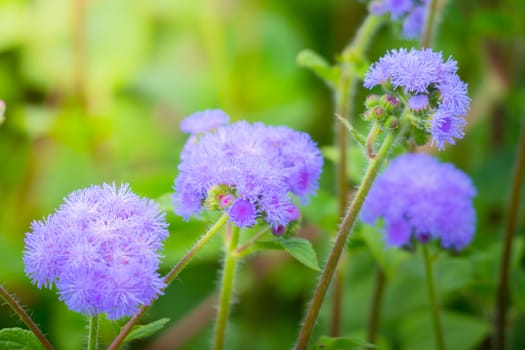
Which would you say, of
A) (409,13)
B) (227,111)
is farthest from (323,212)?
(227,111)

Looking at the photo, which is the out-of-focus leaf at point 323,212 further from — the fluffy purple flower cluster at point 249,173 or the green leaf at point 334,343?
the green leaf at point 334,343

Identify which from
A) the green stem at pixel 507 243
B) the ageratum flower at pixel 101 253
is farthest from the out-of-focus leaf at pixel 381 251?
the ageratum flower at pixel 101 253

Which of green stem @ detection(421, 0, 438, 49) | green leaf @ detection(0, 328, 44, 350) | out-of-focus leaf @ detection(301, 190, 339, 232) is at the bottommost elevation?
green leaf @ detection(0, 328, 44, 350)

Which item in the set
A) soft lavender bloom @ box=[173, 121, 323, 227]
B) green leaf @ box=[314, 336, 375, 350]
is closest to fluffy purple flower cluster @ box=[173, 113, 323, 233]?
soft lavender bloom @ box=[173, 121, 323, 227]

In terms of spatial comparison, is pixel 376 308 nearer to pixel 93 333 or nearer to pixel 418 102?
pixel 418 102

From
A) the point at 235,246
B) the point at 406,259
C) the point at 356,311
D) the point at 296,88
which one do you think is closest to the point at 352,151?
the point at 406,259

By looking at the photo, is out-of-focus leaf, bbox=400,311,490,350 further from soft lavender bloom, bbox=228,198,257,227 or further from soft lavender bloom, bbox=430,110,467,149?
soft lavender bloom, bbox=228,198,257,227

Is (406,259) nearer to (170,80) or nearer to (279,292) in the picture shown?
(279,292)
